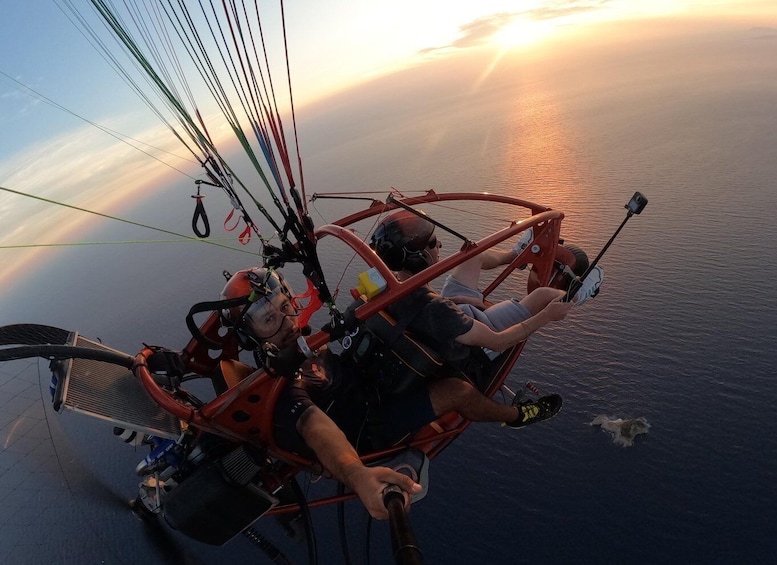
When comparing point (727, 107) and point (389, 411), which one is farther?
point (727, 107)

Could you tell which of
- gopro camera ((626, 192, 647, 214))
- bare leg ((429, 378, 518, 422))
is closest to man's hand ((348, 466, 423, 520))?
bare leg ((429, 378, 518, 422))

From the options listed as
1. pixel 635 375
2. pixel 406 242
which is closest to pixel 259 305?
pixel 406 242

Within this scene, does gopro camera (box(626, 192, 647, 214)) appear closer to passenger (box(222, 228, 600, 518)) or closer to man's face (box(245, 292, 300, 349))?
passenger (box(222, 228, 600, 518))

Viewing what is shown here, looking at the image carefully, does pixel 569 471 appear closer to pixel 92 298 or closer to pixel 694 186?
pixel 694 186

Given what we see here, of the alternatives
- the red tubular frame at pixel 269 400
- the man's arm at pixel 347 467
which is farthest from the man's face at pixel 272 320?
the man's arm at pixel 347 467

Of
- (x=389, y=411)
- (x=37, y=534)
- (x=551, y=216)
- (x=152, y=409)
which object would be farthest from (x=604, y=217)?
(x=37, y=534)

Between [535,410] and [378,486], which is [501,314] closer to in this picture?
[535,410]
